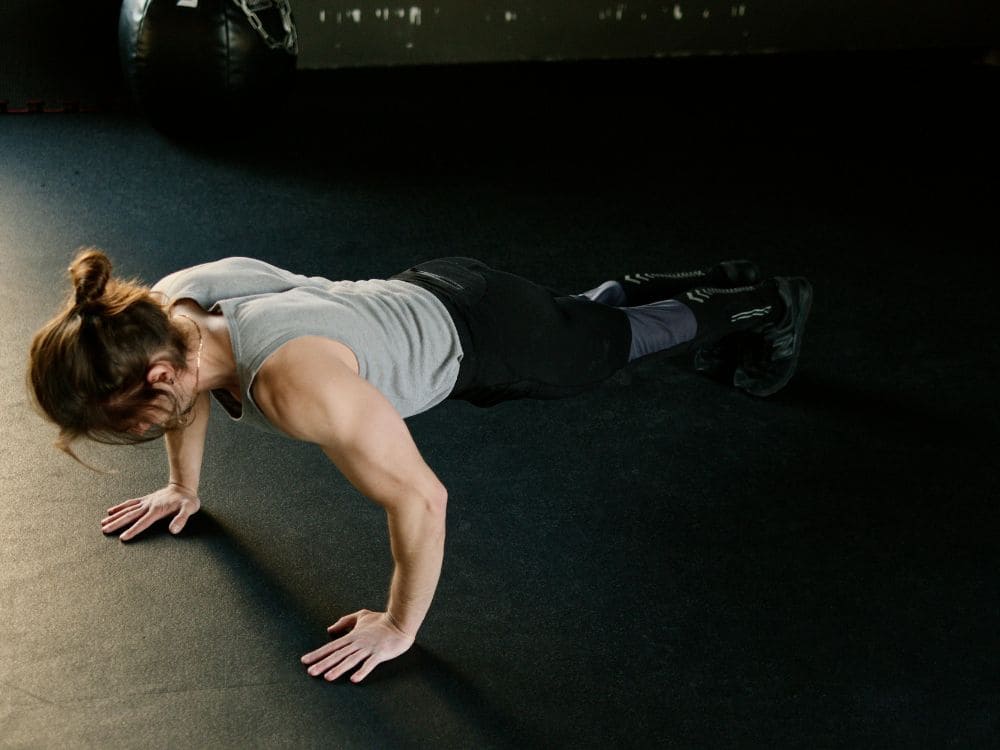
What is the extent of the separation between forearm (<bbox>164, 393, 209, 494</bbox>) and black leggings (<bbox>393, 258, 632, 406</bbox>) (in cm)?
46

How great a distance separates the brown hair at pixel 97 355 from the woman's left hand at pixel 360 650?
55 centimetres

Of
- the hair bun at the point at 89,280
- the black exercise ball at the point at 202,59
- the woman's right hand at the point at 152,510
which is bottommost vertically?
the woman's right hand at the point at 152,510

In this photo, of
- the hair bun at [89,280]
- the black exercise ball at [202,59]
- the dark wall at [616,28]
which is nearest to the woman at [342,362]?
the hair bun at [89,280]

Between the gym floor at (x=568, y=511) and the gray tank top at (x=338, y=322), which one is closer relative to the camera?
the gray tank top at (x=338, y=322)

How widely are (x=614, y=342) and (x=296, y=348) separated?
773 mm

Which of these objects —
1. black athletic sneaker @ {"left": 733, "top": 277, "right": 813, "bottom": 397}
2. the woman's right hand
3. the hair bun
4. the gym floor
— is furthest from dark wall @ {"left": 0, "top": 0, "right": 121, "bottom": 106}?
the hair bun

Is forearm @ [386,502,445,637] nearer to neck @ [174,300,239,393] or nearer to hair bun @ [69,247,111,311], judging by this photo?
neck @ [174,300,239,393]

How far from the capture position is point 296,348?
1.43 m

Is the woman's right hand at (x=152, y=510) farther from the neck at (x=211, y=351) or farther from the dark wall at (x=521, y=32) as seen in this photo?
the dark wall at (x=521, y=32)

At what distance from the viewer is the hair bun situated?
1343 millimetres

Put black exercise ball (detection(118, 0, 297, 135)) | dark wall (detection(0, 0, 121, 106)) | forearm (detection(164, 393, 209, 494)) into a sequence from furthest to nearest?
1. dark wall (detection(0, 0, 121, 106))
2. black exercise ball (detection(118, 0, 297, 135))
3. forearm (detection(164, 393, 209, 494))

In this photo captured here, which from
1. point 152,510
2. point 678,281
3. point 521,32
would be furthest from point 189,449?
point 521,32

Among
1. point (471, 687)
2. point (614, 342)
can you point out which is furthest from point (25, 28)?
point (471, 687)

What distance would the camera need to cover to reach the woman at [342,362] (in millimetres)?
1353
